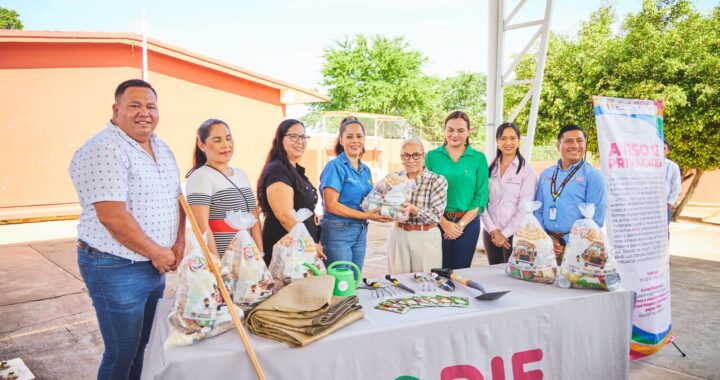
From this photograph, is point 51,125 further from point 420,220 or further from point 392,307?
point 392,307

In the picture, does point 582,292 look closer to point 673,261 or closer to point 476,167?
point 476,167

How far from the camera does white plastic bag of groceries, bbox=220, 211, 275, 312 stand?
178 centimetres

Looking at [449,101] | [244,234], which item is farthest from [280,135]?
[449,101]

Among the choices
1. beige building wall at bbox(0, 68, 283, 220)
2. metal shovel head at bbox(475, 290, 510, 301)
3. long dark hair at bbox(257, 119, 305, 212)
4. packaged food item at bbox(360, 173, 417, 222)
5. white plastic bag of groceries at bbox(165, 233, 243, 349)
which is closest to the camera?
white plastic bag of groceries at bbox(165, 233, 243, 349)

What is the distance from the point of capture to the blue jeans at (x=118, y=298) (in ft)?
6.24

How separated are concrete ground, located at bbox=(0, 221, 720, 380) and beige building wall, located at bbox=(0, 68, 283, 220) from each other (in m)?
3.33

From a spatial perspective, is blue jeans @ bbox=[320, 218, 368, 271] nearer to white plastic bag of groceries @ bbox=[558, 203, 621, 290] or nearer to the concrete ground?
white plastic bag of groceries @ bbox=[558, 203, 621, 290]

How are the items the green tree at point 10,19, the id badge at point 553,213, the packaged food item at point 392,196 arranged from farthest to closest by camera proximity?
the green tree at point 10,19
the id badge at point 553,213
the packaged food item at point 392,196

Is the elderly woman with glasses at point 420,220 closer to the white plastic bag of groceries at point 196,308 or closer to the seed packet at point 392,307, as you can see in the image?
the seed packet at point 392,307

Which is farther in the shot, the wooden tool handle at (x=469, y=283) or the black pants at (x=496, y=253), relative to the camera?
the black pants at (x=496, y=253)

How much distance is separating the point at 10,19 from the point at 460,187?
129 feet

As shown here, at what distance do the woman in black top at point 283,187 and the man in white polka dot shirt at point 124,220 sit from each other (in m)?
0.69

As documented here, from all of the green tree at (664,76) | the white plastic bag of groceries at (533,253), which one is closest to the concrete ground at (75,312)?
the white plastic bag of groceries at (533,253)

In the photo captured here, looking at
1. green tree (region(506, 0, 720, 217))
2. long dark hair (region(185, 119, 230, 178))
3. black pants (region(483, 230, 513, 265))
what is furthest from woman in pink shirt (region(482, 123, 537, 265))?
green tree (region(506, 0, 720, 217))
